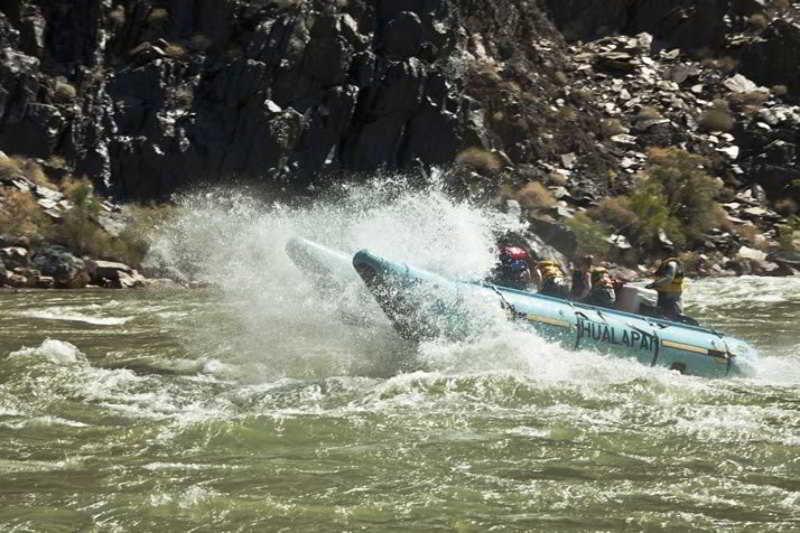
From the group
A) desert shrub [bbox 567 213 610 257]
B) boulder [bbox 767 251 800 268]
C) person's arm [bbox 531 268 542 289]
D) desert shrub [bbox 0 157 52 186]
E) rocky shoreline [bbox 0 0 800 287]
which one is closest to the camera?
person's arm [bbox 531 268 542 289]

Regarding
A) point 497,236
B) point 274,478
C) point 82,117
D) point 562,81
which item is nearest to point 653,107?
point 562,81

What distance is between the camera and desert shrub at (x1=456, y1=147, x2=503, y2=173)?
3100cm

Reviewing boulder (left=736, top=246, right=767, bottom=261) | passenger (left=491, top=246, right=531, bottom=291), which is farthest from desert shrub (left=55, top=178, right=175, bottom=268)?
boulder (left=736, top=246, right=767, bottom=261)

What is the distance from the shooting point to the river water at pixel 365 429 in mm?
5180

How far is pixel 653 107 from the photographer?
1650 inches

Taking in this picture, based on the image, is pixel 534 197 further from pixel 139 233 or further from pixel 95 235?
pixel 95 235

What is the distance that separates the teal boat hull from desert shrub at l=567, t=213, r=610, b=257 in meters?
16.1

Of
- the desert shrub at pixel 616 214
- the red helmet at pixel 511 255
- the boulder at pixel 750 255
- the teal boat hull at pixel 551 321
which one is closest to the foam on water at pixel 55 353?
the teal boat hull at pixel 551 321

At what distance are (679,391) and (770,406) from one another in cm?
82

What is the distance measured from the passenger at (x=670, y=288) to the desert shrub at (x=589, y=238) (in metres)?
14.9

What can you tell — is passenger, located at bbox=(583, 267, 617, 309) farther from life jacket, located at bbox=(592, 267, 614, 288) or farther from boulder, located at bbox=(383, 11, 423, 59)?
boulder, located at bbox=(383, 11, 423, 59)

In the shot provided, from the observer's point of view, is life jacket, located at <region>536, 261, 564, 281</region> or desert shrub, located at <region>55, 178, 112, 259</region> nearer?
life jacket, located at <region>536, 261, 564, 281</region>

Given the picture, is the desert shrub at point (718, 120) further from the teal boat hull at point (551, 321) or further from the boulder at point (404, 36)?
the teal boat hull at point (551, 321)

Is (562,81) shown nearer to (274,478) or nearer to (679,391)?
(679,391)
